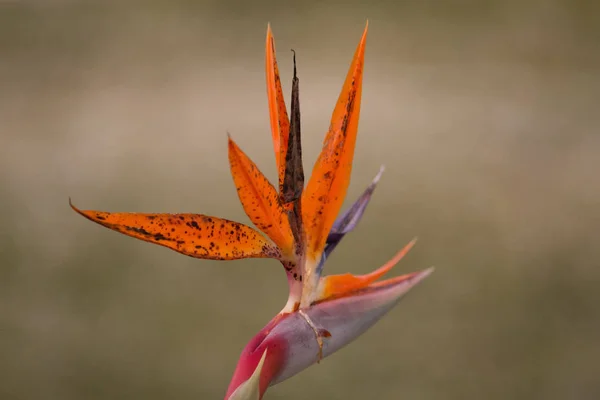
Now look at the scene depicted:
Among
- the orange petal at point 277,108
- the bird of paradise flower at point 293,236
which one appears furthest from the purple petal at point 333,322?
the orange petal at point 277,108

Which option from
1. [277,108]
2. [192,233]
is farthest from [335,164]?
[192,233]

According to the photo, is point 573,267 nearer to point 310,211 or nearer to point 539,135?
point 539,135

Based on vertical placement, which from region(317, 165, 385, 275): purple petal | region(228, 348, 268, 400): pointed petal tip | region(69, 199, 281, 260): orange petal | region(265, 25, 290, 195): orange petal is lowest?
region(228, 348, 268, 400): pointed petal tip

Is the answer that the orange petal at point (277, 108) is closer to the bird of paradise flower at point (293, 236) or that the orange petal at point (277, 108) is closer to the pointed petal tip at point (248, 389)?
the bird of paradise flower at point (293, 236)

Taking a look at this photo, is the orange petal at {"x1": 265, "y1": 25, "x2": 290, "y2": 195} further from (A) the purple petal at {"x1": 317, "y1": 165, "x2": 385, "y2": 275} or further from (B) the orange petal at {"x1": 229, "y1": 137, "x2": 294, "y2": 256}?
(A) the purple petal at {"x1": 317, "y1": 165, "x2": 385, "y2": 275}

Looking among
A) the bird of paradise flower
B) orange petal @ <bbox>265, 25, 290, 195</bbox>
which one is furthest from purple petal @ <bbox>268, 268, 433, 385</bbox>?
orange petal @ <bbox>265, 25, 290, 195</bbox>

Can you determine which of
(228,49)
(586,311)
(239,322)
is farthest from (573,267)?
(228,49)
